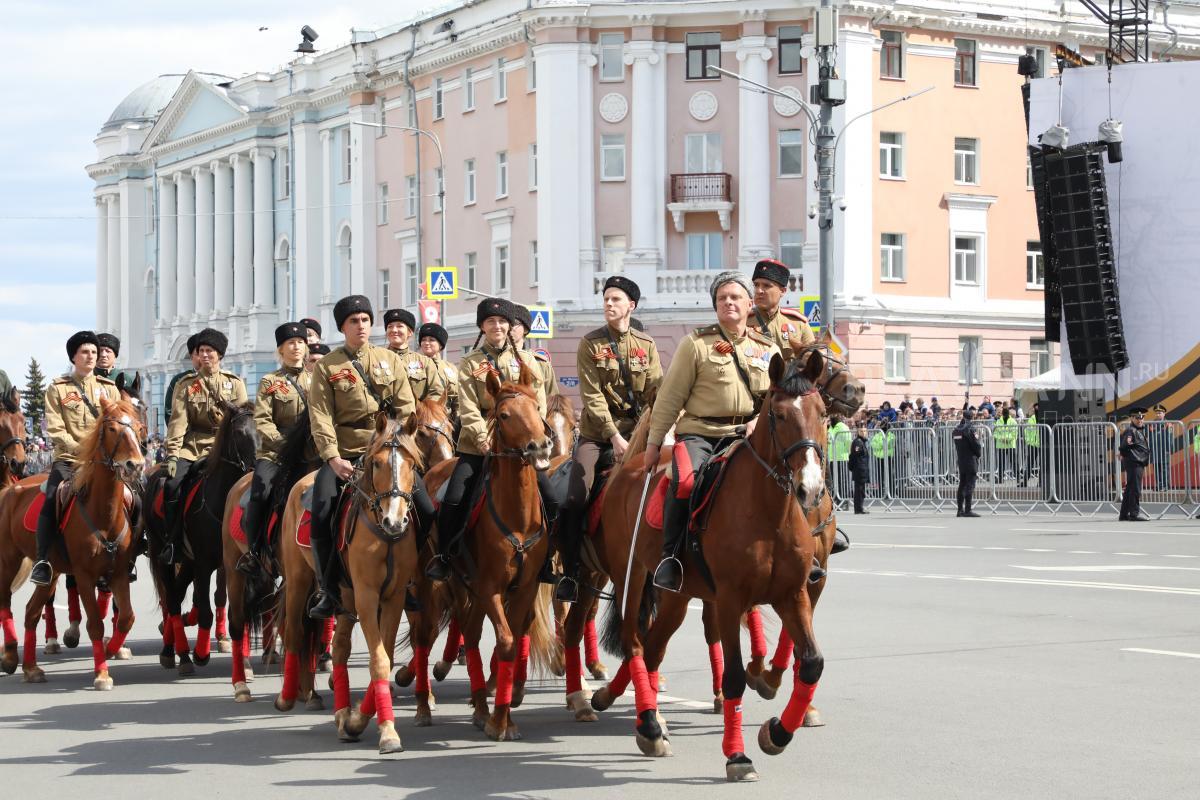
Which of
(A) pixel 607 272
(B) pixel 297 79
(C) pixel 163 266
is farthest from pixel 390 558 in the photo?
(C) pixel 163 266

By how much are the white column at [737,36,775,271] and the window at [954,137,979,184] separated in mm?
6209

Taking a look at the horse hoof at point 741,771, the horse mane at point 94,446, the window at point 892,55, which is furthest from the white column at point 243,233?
the horse hoof at point 741,771

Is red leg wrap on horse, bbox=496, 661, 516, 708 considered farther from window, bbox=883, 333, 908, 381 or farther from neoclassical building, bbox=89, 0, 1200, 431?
window, bbox=883, 333, 908, 381

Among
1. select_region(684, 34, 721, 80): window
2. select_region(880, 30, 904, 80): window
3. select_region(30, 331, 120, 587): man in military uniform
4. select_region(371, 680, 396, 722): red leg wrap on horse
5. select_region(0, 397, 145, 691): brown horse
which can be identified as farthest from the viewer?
select_region(684, 34, 721, 80): window

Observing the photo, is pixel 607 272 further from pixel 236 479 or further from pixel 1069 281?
pixel 236 479

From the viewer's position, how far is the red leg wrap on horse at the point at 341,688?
33.9 ft

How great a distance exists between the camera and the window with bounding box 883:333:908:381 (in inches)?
2227

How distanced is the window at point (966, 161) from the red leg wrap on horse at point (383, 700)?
51.2m

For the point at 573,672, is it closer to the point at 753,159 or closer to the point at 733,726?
the point at 733,726

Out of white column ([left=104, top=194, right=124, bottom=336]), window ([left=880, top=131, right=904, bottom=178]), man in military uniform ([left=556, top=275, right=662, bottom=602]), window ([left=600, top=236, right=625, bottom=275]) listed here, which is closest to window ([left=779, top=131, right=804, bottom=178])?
window ([left=880, top=131, right=904, bottom=178])

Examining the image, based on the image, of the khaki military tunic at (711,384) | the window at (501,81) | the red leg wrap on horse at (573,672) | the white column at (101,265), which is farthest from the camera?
the white column at (101,265)

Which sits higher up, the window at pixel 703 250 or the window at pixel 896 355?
the window at pixel 703 250

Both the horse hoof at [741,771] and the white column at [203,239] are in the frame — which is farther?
the white column at [203,239]

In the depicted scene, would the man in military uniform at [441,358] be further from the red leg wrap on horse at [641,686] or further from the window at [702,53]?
the window at [702,53]
